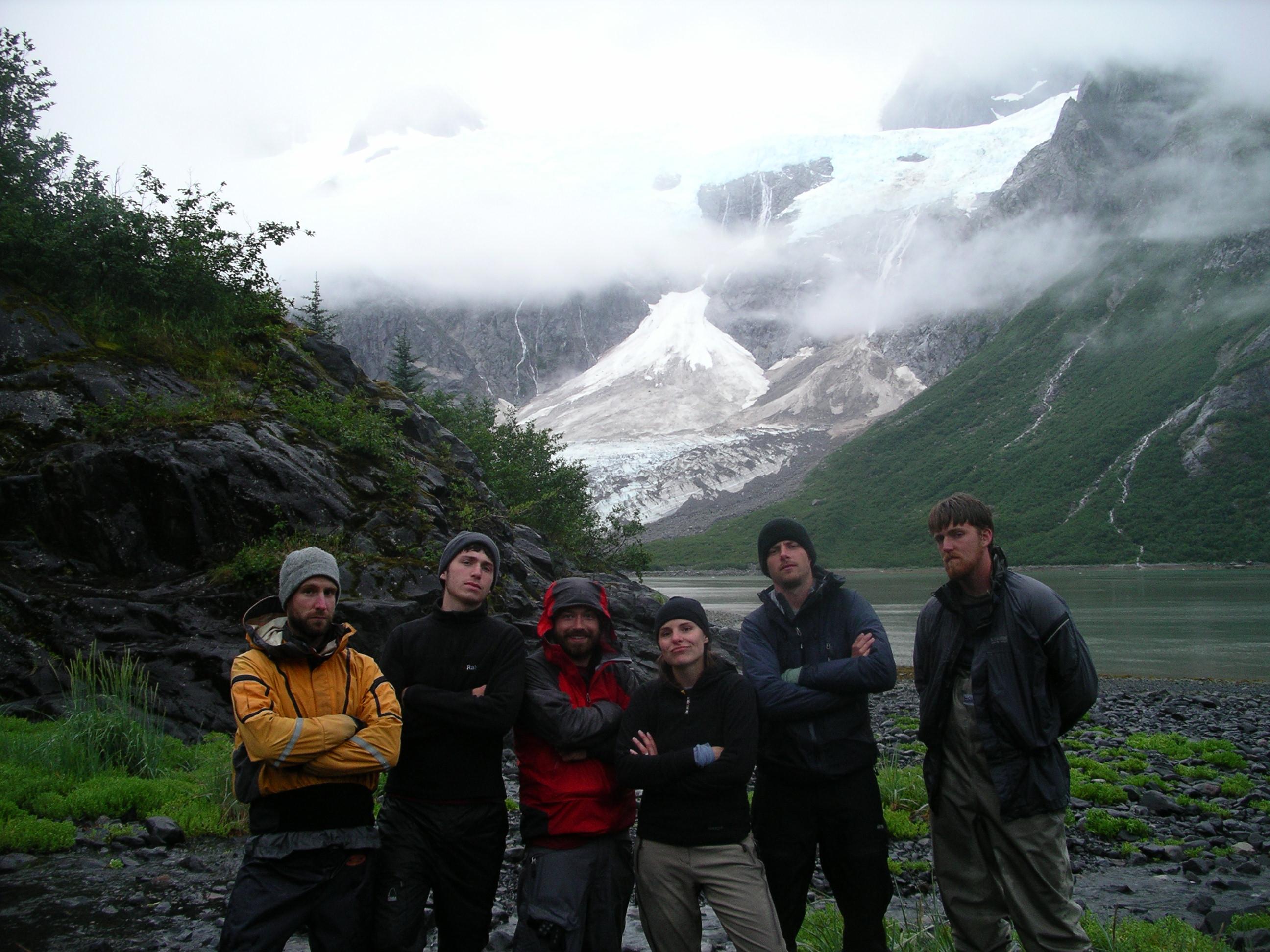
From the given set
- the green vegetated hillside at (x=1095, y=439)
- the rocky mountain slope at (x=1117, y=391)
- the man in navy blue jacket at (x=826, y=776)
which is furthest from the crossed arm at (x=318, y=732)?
the rocky mountain slope at (x=1117, y=391)

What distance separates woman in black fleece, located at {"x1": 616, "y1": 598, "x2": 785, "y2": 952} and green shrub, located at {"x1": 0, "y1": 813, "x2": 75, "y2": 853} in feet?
15.6

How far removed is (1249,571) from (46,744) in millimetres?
84565

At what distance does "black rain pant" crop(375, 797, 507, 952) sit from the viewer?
3693 millimetres

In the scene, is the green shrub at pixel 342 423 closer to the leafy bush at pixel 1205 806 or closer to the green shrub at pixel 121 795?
the green shrub at pixel 121 795

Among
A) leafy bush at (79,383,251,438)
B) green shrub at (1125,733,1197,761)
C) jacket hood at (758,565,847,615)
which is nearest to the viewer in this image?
jacket hood at (758,565,847,615)

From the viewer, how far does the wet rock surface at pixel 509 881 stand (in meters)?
4.83

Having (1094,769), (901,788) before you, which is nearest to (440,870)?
(901,788)

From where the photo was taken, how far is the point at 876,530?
344ft

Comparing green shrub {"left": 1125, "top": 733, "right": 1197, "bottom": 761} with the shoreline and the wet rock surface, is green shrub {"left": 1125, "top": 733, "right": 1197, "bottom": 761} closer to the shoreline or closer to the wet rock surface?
the wet rock surface

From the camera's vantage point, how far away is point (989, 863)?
13.0 ft

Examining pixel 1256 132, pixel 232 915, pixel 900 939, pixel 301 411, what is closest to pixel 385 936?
pixel 232 915

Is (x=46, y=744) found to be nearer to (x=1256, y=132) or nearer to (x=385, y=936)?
(x=385, y=936)

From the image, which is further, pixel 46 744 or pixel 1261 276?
pixel 1261 276

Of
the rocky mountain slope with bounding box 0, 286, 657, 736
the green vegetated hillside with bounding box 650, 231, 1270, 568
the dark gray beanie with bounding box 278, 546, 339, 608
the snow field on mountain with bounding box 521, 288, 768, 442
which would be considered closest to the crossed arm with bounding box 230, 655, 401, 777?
the dark gray beanie with bounding box 278, 546, 339, 608
